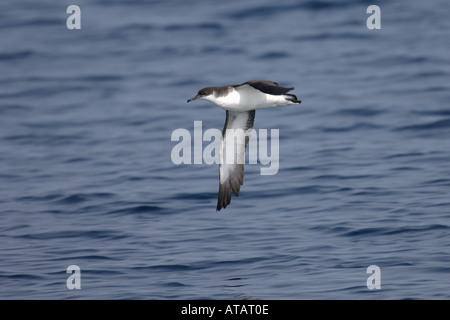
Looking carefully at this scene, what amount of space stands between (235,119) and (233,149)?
506 millimetres

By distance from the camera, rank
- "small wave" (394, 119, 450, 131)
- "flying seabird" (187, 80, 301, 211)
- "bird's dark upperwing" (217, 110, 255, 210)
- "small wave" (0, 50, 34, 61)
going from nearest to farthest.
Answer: "flying seabird" (187, 80, 301, 211) → "bird's dark upperwing" (217, 110, 255, 210) → "small wave" (394, 119, 450, 131) → "small wave" (0, 50, 34, 61)

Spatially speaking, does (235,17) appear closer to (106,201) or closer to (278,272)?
(106,201)

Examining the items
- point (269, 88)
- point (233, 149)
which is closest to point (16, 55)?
point (233, 149)

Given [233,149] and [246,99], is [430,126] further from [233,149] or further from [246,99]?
[246,99]

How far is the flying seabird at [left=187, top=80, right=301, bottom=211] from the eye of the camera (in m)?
11.3

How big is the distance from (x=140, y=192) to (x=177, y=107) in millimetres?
7004

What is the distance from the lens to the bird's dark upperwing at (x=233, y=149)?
41.4 feet

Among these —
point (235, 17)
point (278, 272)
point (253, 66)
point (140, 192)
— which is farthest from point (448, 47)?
point (278, 272)

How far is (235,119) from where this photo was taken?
12695mm

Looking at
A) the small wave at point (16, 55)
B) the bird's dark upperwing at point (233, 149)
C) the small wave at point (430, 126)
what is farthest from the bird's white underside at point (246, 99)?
the small wave at point (16, 55)

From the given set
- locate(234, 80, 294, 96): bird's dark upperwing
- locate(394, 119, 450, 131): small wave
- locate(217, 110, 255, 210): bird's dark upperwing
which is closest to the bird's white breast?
locate(234, 80, 294, 96): bird's dark upperwing

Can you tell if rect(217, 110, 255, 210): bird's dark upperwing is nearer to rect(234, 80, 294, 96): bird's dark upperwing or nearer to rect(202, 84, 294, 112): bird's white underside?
rect(202, 84, 294, 112): bird's white underside

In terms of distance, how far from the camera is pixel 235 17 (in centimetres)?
3075
